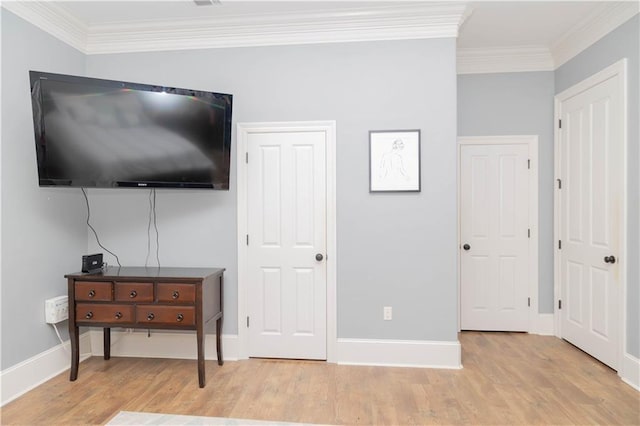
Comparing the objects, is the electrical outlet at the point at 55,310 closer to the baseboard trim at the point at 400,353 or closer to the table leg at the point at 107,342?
the table leg at the point at 107,342

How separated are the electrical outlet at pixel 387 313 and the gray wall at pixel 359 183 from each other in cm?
4

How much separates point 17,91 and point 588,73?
15.5 ft

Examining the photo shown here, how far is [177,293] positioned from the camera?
2773mm

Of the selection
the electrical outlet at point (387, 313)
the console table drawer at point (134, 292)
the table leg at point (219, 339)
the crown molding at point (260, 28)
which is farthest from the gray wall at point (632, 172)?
the console table drawer at point (134, 292)

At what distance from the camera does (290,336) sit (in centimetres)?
328

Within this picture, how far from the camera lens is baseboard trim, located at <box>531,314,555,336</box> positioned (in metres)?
3.91

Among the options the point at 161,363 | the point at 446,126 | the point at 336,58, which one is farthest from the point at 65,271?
the point at 446,126

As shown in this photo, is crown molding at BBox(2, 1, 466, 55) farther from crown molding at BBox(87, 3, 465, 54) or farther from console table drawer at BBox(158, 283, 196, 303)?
console table drawer at BBox(158, 283, 196, 303)

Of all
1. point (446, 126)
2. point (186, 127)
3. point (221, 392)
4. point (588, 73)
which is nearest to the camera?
point (221, 392)

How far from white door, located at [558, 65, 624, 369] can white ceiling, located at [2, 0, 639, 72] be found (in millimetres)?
635

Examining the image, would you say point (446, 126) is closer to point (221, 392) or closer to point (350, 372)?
point (350, 372)

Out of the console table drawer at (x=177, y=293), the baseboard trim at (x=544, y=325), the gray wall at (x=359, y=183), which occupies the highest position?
the gray wall at (x=359, y=183)

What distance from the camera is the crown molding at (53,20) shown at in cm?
274

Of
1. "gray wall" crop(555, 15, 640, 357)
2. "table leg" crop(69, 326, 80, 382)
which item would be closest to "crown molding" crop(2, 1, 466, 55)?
"gray wall" crop(555, 15, 640, 357)
